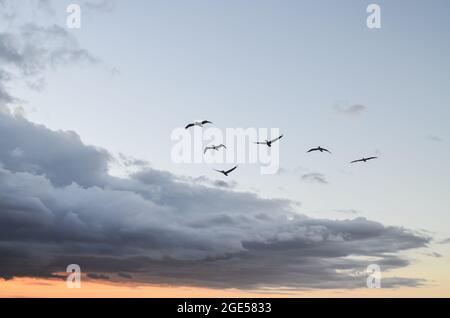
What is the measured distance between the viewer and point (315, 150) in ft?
428

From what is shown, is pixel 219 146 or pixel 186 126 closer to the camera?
pixel 186 126

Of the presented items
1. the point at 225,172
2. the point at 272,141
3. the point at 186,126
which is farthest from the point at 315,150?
the point at 186,126

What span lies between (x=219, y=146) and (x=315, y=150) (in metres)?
23.7

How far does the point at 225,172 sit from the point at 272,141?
655 inches

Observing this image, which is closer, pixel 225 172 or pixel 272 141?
pixel 272 141

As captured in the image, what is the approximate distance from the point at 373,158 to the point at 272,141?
26766mm

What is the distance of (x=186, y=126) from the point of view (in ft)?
376

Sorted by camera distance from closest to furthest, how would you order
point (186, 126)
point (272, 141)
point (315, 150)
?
1. point (186, 126)
2. point (272, 141)
3. point (315, 150)

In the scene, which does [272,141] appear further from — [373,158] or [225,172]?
[373,158]

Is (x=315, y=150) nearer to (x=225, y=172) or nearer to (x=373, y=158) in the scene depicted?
(x=373, y=158)

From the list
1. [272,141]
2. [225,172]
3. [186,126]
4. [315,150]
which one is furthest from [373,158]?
[186,126]

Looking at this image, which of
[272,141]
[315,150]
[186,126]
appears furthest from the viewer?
[315,150]

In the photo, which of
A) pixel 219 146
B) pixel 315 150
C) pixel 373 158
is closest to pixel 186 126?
pixel 219 146

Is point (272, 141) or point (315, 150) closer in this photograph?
point (272, 141)
